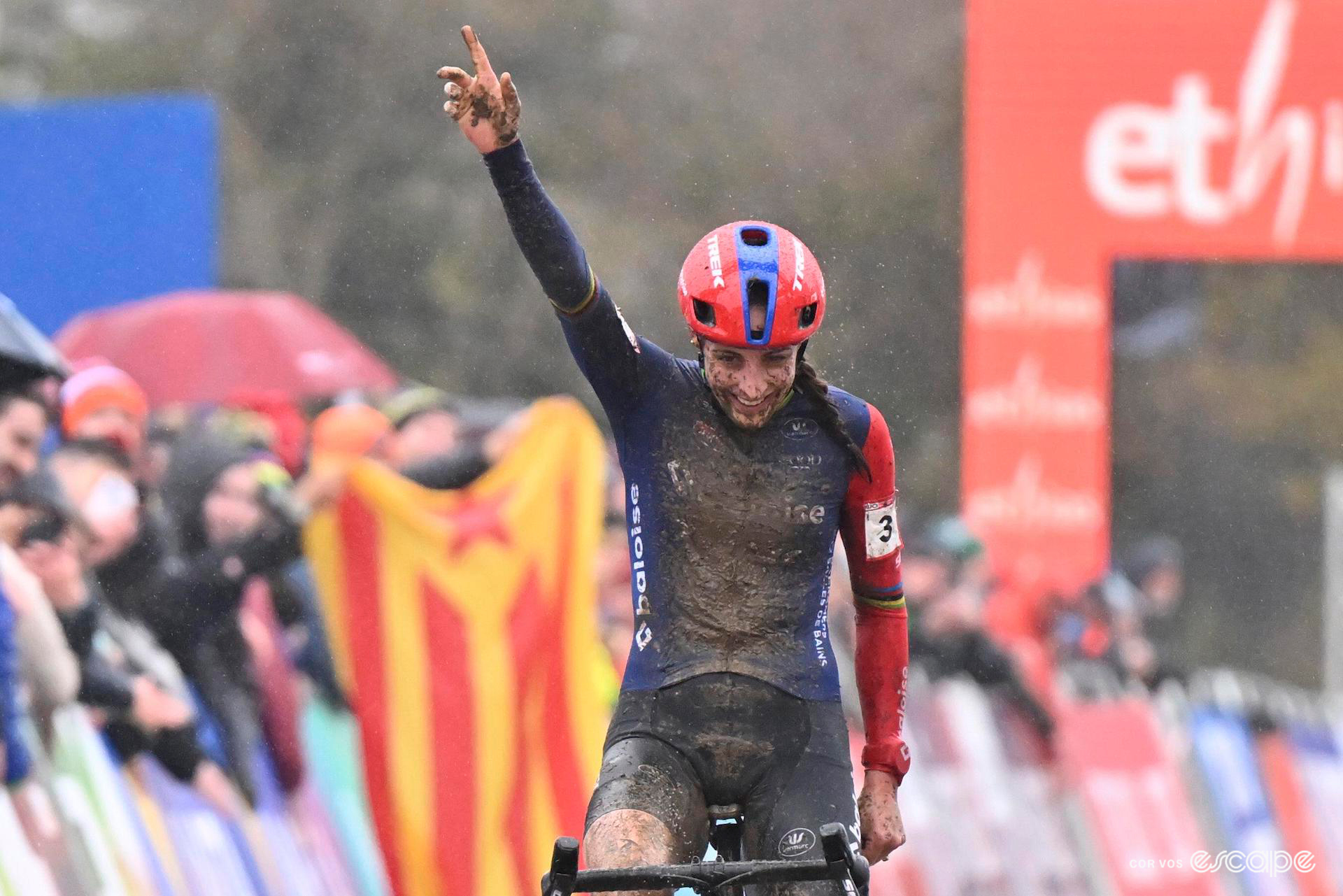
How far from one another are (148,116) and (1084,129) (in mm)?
9420

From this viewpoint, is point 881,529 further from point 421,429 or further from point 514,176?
point 421,429

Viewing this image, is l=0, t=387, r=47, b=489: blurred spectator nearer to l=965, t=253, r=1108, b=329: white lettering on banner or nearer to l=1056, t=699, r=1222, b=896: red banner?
l=1056, t=699, r=1222, b=896: red banner

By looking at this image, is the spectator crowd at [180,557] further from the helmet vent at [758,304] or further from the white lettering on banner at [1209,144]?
the white lettering on banner at [1209,144]

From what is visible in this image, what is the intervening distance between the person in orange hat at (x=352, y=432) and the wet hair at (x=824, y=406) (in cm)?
393

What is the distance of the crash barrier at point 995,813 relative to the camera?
7516mm

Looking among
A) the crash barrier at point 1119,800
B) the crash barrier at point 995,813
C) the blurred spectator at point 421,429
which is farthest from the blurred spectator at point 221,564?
the crash barrier at point 1119,800

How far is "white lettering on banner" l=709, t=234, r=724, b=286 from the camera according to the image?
5270 mm

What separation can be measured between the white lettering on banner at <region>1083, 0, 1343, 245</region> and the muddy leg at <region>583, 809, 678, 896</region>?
48.3ft

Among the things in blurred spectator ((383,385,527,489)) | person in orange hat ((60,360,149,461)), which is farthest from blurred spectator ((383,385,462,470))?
person in orange hat ((60,360,149,461))

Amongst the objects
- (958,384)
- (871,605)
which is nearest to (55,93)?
(958,384)

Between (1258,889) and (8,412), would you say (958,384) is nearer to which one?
(1258,889)

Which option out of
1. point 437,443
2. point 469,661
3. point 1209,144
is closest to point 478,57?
point 469,661

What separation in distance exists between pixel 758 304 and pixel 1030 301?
13.8 meters

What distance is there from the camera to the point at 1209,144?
19.0 m
